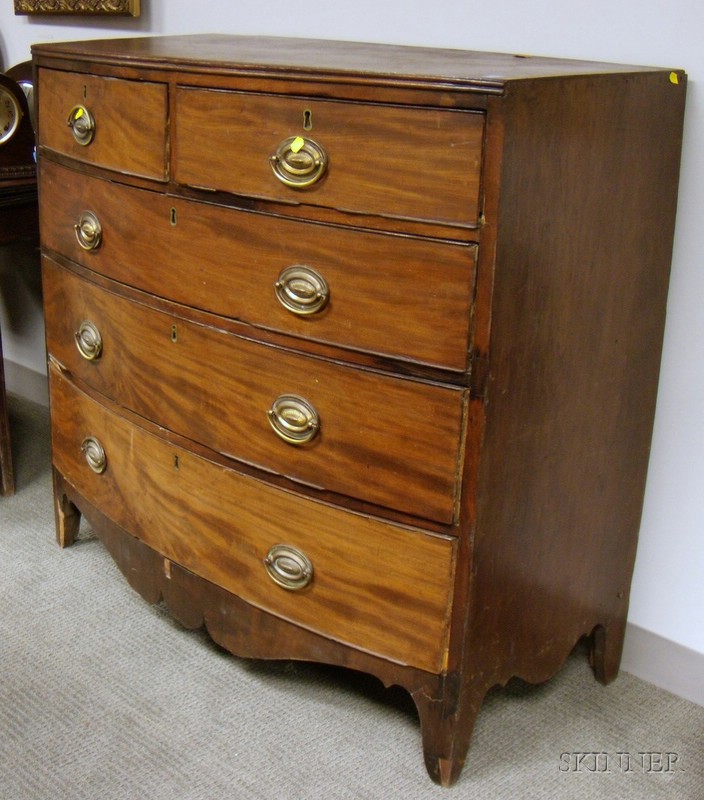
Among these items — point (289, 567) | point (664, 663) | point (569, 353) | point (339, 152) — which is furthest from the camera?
point (664, 663)

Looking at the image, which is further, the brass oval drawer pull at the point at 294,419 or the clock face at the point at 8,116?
the clock face at the point at 8,116

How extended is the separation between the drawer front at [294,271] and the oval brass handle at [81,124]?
7 cm

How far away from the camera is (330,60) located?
5.05 ft

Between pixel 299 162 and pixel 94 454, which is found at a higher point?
pixel 299 162

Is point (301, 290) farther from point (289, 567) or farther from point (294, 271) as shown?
point (289, 567)

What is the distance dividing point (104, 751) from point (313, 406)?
27.0 inches

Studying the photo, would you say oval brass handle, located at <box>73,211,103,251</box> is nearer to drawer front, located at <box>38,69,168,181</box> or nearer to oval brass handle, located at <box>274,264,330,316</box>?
drawer front, located at <box>38,69,168,181</box>

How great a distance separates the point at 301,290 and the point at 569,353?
1.31ft

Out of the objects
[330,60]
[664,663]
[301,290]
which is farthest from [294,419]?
[664,663]

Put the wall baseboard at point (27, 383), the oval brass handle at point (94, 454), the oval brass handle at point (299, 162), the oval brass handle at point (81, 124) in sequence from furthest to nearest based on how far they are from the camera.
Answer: the wall baseboard at point (27, 383) < the oval brass handle at point (94, 454) < the oval brass handle at point (81, 124) < the oval brass handle at point (299, 162)

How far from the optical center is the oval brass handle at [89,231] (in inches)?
70.8

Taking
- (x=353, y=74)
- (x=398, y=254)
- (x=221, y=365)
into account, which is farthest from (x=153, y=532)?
(x=353, y=74)

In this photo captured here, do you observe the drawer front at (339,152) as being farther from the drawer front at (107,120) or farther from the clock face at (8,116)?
the clock face at (8,116)

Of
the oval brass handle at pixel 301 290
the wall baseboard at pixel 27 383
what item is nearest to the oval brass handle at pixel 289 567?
the oval brass handle at pixel 301 290
